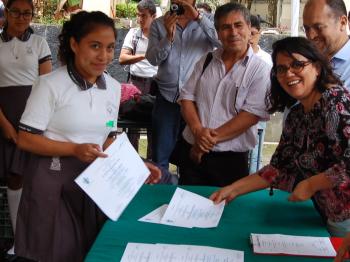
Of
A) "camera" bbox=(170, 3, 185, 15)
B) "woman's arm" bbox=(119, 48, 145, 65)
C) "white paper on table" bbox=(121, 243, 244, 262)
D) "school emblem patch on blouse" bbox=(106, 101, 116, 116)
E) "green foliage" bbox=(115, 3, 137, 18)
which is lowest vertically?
"green foliage" bbox=(115, 3, 137, 18)


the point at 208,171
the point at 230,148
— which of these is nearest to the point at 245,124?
the point at 230,148

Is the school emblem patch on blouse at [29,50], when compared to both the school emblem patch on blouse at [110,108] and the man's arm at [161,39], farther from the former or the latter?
the school emblem patch on blouse at [110,108]

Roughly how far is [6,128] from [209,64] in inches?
49.0

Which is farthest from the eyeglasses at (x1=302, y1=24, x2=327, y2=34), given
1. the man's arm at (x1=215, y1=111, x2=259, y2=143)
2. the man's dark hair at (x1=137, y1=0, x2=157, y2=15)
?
the man's dark hair at (x1=137, y1=0, x2=157, y2=15)

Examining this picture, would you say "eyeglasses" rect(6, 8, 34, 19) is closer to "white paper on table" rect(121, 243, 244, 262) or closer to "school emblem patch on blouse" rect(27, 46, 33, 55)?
"school emblem patch on blouse" rect(27, 46, 33, 55)

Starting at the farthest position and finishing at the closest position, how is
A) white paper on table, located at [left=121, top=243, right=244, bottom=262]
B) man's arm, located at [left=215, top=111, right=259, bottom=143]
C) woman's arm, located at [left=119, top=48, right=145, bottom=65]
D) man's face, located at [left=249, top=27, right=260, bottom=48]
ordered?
woman's arm, located at [left=119, top=48, right=145, bottom=65] < man's face, located at [left=249, top=27, right=260, bottom=48] < man's arm, located at [left=215, top=111, right=259, bottom=143] < white paper on table, located at [left=121, top=243, right=244, bottom=262]

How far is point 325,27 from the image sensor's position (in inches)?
92.8

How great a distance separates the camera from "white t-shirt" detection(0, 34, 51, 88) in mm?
3117

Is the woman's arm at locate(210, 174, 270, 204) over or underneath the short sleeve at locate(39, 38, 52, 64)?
underneath

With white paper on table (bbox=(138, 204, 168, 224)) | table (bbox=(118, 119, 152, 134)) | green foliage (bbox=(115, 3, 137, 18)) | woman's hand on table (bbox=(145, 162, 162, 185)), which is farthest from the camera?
green foliage (bbox=(115, 3, 137, 18))

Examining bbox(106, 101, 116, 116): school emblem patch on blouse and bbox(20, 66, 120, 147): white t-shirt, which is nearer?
bbox(20, 66, 120, 147): white t-shirt

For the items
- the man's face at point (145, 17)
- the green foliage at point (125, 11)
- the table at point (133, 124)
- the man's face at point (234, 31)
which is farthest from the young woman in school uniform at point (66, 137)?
the green foliage at point (125, 11)

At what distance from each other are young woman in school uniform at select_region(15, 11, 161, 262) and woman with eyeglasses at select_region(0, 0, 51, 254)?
119 centimetres

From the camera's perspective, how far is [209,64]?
2.76m
